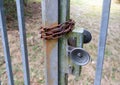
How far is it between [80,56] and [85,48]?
8.04ft

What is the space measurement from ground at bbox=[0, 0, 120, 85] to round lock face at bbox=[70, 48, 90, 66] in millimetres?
1392

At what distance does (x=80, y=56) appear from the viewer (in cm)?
85

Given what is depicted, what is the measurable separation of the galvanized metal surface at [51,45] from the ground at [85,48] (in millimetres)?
1309

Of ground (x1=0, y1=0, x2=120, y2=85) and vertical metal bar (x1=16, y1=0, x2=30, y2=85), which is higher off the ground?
vertical metal bar (x1=16, y1=0, x2=30, y2=85)

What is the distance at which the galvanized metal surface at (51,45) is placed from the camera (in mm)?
826

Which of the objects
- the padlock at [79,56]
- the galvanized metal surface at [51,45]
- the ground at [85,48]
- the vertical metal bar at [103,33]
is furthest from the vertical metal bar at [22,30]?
the ground at [85,48]

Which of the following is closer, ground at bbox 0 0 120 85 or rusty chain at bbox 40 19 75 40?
rusty chain at bbox 40 19 75 40

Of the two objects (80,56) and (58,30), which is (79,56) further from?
(58,30)

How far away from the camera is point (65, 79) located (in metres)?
0.95

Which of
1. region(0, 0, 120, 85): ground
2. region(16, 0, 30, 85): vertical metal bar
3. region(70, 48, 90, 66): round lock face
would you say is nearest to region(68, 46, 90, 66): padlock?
region(70, 48, 90, 66): round lock face

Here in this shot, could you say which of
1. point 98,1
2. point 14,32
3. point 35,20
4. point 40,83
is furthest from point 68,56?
point 98,1

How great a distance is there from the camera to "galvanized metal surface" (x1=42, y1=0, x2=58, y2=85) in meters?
0.83

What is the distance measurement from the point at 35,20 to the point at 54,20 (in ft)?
11.7

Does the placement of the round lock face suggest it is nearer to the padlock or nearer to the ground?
the padlock
